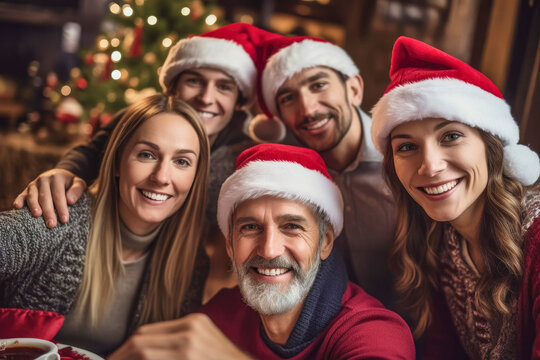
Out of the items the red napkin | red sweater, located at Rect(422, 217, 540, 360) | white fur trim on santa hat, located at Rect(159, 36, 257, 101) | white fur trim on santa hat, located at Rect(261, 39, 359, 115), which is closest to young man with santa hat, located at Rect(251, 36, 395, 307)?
white fur trim on santa hat, located at Rect(261, 39, 359, 115)

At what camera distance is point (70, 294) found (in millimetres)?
1791

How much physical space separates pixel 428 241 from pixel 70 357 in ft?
3.85

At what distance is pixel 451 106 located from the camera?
1.48 meters

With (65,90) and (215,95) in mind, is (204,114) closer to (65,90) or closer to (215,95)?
(215,95)

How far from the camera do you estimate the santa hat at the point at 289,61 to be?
2.18 m

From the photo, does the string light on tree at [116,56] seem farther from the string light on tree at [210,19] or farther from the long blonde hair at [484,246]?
the long blonde hair at [484,246]

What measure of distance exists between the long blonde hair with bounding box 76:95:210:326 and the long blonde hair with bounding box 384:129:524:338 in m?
0.74

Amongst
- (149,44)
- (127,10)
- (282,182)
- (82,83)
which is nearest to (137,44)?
(149,44)

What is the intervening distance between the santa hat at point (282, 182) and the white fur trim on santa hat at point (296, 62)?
522mm

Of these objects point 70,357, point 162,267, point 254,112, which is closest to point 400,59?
point 162,267

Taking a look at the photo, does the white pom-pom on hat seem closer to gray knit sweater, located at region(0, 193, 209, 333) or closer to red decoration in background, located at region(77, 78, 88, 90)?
gray knit sweater, located at region(0, 193, 209, 333)

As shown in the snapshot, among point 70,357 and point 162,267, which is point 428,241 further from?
point 70,357

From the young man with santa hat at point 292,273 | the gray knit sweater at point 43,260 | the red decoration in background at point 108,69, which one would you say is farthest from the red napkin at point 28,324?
the red decoration in background at point 108,69

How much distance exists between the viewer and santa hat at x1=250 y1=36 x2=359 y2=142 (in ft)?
7.15
